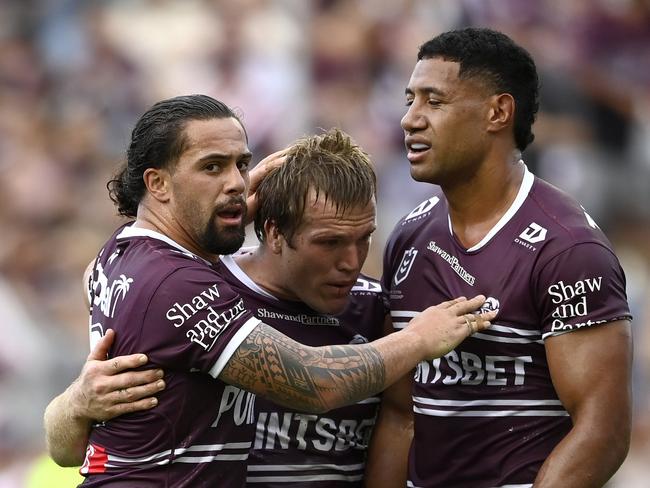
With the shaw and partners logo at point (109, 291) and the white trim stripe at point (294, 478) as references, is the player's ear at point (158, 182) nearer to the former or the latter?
the shaw and partners logo at point (109, 291)

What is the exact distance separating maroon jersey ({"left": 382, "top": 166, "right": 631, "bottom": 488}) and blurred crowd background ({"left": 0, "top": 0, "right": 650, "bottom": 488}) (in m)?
4.32

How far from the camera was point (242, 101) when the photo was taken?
10.5m

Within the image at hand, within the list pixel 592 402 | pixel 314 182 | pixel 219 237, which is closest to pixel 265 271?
pixel 314 182

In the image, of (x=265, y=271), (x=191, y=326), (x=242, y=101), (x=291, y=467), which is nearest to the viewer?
(x=191, y=326)

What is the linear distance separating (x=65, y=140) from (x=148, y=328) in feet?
21.5

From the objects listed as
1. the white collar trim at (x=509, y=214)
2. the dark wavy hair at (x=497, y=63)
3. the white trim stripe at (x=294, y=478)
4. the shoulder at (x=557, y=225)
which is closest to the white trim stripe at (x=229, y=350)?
the white trim stripe at (x=294, y=478)

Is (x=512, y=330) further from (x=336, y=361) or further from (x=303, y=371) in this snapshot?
(x=303, y=371)

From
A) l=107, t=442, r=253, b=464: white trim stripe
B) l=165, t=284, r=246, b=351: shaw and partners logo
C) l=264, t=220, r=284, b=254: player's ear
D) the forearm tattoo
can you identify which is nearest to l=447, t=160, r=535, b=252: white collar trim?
the forearm tattoo

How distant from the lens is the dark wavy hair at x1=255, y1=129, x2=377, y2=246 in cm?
517

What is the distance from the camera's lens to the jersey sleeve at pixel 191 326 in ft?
14.8

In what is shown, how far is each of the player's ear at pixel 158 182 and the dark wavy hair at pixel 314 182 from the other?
587mm

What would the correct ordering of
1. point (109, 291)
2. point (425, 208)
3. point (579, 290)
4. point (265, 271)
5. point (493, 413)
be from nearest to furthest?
point (579, 290) < point (109, 291) < point (493, 413) < point (265, 271) < point (425, 208)

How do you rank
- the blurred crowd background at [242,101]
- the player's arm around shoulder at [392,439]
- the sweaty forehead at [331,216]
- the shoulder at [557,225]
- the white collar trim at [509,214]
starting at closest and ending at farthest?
the shoulder at [557,225]
the white collar trim at [509,214]
the sweaty forehead at [331,216]
the player's arm around shoulder at [392,439]
the blurred crowd background at [242,101]

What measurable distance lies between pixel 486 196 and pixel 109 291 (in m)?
1.60
